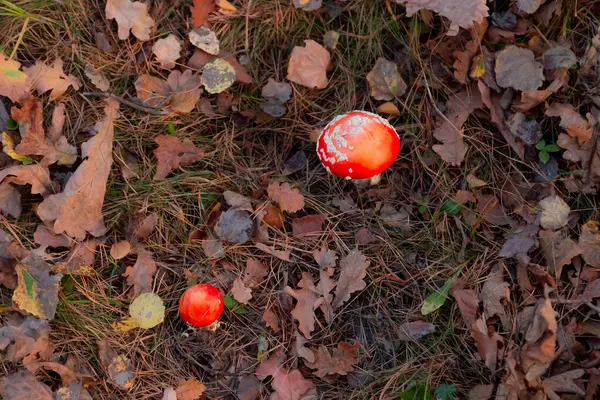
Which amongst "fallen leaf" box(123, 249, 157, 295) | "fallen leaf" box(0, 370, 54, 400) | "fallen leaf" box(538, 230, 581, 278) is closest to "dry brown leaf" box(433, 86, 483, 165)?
"fallen leaf" box(538, 230, 581, 278)

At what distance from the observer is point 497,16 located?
3.31 metres

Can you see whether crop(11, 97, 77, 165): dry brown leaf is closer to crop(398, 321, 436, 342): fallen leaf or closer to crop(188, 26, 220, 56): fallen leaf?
crop(188, 26, 220, 56): fallen leaf

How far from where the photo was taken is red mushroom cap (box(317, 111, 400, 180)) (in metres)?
2.96

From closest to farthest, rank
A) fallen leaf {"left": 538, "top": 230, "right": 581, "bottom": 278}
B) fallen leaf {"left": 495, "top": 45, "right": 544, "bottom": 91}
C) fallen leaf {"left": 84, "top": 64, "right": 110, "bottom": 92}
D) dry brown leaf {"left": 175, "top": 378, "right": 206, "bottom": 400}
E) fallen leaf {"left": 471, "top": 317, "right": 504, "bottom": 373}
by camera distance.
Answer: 1. fallen leaf {"left": 471, "top": 317, "right": 504, "bottom": 373}
2. fallen leaf {"left": 538, "top": 230, "right": 581, "bottom": 278}
3. dry brown leaf {"left": 175, "top": 378, "right": 206, "bottom": 400}
4. fallen leaf {"left": 495, "top": 45, "right": 544, "bottom": 91}
5. fallen leaf {"left": 84, "top": 64, "right": 110, "bottom": 92}

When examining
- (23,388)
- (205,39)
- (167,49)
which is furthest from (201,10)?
(23,388)

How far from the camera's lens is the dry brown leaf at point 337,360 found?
120 inches

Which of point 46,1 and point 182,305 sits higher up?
point 46,1

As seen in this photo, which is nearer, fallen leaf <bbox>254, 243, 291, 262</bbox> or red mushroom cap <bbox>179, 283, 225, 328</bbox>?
red mushroom cap <bbox>179, 283, 225, 328</bbox>

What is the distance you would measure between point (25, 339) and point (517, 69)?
10.7ft

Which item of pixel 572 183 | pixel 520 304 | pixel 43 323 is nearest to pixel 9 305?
pixel 43 323

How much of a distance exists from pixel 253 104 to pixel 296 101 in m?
0.29

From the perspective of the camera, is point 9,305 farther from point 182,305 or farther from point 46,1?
point 46,1

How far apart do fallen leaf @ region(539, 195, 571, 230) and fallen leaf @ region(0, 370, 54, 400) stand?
2999mm

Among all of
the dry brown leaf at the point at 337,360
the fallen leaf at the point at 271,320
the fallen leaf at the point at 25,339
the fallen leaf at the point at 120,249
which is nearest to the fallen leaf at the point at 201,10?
the fallen leaf at the point at 120,249
